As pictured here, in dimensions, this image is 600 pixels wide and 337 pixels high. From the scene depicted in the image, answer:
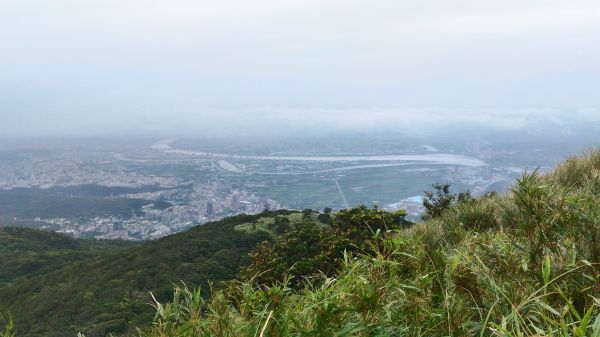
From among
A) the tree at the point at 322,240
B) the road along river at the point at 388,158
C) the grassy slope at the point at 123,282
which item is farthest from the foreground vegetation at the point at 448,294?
the road along river at the point at 388,158

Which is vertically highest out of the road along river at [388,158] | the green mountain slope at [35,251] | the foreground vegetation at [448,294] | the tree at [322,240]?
the foreground vegetation at [448,294]

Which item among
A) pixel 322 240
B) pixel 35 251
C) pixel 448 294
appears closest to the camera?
pixel 448 294

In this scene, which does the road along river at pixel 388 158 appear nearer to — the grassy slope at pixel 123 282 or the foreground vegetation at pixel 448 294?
the grassy slope at pixel 123 282

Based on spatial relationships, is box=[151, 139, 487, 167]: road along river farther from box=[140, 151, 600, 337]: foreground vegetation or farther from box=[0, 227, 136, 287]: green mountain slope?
box=[140, 151, 600, 337]: foreground vegetation

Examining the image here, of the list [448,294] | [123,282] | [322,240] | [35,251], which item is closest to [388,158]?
[35,251]

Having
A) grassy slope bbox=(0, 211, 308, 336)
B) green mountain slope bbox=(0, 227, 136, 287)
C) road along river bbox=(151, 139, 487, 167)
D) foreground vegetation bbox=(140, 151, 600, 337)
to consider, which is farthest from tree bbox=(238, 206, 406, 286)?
road along river bbox=(151, 139, 487, 167)

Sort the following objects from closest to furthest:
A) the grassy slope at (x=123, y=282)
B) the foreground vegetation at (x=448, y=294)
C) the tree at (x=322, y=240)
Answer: the foreground vegetation at (x=448, y=294) → the tree at (x=322, y=240) → the grassy slope at (x=123, y=282)

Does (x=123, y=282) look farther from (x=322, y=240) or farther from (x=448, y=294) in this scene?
(x=448, y=294)

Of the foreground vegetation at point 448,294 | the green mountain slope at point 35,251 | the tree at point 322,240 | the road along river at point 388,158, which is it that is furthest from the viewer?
the road along river at point 388,158
